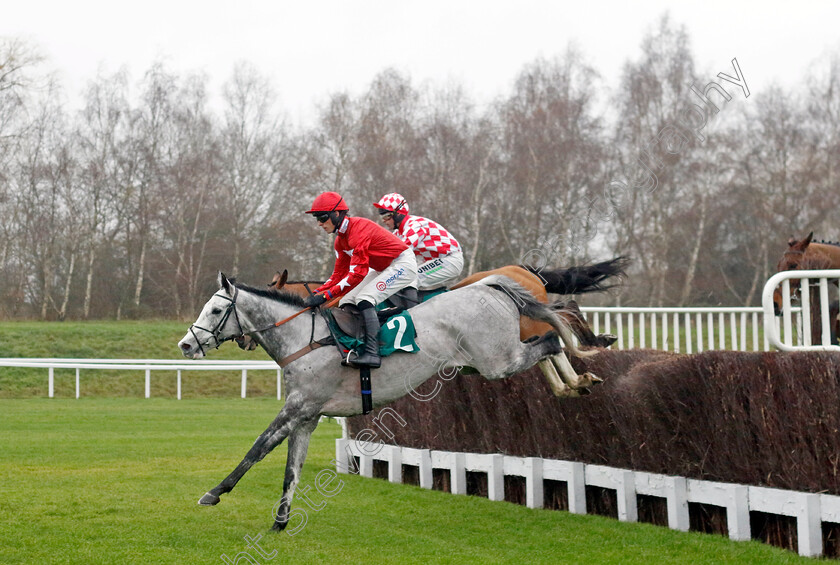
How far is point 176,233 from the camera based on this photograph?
29.4 meters

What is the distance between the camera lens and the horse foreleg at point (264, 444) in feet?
18.7

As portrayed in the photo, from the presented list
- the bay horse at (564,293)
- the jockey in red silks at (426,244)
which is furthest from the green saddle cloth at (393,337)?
the jockey in red silks at (426,244)

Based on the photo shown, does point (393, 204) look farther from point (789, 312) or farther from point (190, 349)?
point (789, 312)

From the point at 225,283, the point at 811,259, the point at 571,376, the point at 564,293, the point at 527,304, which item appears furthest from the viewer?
the point at 811,259

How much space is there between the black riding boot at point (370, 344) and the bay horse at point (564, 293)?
2.64ft


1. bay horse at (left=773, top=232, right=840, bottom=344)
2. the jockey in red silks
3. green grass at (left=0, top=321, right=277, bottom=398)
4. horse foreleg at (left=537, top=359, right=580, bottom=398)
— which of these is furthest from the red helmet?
green grass at (left=0, top=321, right=277, bottom=398)

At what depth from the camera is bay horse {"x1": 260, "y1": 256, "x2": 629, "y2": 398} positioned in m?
6.24

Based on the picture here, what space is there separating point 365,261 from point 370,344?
0.58 meters

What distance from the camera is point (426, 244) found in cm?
694

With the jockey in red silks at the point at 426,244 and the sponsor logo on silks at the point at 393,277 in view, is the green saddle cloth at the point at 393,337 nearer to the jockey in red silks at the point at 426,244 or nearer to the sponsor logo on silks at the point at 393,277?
the sponsor logo on silks at the point at 393,277

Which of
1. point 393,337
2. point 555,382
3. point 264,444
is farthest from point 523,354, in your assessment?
point 264,444

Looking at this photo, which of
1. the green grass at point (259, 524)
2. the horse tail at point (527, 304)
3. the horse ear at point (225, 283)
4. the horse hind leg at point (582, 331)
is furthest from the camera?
the horse hind leg at point (582, 331)

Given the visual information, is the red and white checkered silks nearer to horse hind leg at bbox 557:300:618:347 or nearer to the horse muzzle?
horse hind leg at bbox 557:300:618:347

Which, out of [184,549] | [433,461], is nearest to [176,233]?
[433,461]
